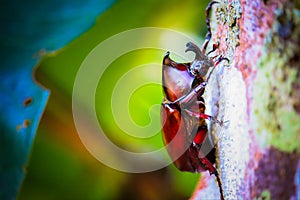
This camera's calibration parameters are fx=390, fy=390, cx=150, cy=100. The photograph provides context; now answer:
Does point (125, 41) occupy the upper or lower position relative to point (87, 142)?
upper

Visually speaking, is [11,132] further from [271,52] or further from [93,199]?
[271,52]

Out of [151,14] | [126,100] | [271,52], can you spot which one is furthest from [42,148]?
[271,52]

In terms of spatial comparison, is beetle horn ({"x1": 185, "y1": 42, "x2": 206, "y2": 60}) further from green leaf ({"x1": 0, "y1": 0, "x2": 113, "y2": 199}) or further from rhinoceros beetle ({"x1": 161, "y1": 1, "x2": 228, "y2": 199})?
green leaf ({"x1": 0, "y1": 0, "x2": 113, "y2": 199})

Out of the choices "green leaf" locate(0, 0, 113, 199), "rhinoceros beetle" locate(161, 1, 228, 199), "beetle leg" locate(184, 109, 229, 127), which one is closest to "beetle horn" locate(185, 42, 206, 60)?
"rhinoceros beetle" locate(161, 1, 228, 199)

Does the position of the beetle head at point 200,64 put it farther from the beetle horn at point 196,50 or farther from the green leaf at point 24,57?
the green leaf at point 24,57

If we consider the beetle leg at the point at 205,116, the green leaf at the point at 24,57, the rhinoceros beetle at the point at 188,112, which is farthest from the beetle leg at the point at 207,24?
the green leaf at the point at 24,57
